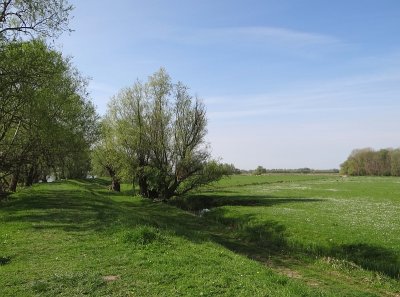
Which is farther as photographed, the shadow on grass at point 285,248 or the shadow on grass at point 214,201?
the shadow on grass at point 214,201

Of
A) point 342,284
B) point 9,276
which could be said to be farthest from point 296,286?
point 9,276

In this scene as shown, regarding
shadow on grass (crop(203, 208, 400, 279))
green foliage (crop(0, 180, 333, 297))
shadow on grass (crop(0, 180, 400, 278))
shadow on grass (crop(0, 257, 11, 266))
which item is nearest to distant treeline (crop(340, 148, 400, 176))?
shadow on grass (crop(0, 180, 400, 278))

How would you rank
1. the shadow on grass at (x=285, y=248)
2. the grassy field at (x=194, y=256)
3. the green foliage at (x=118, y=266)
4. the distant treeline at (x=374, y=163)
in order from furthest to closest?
1. the distant treeline at (x=374, y=163)
2. the shadow on grass at (x=285, y=248)
3. the grassy field at (x=194, y=256)
4. the green foliage at (x=118, y=266)

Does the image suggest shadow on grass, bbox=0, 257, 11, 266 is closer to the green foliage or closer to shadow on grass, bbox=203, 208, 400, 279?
the green foliage

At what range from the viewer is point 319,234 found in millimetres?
25375

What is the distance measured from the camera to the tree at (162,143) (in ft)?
168

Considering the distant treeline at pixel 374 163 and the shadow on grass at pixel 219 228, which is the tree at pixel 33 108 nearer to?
the shadow on grass at pixel 219 228

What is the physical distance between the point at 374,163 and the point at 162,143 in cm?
15275

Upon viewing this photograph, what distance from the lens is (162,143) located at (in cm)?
5228

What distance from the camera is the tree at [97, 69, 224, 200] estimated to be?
51125 mm

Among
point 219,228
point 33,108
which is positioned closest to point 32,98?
point 33,108

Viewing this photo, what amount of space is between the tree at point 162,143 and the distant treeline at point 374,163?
147 metres

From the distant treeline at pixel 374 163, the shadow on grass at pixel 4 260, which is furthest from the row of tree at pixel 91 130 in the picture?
the distant treeline at pixel 374 163

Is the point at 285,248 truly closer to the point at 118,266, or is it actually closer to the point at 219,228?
the point at 219,228
